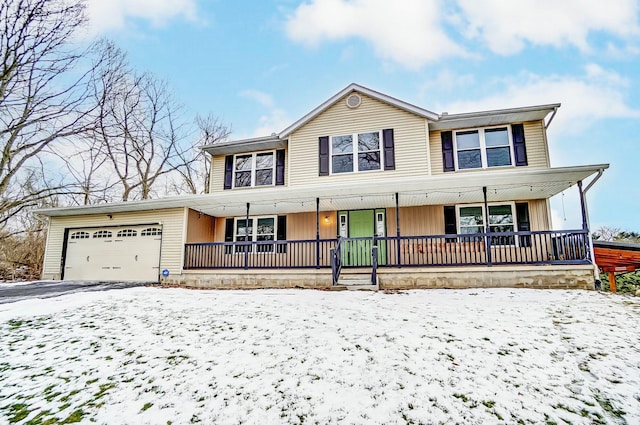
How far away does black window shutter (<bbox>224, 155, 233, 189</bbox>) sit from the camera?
1305cm

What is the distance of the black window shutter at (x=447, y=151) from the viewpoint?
35.9ft

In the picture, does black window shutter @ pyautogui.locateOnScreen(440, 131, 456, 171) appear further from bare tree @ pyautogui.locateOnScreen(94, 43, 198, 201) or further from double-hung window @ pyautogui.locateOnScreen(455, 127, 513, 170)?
bare tree @ pyautogui.locateOnScreen(94, 43, 198, 201)

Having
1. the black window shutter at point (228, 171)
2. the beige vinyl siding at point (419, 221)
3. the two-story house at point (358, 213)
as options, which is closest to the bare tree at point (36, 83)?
the two-story house at point (358, 213)

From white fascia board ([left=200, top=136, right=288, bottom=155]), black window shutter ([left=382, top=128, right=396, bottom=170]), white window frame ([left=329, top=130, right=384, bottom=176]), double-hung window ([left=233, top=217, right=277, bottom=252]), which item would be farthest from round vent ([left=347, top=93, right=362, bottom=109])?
double-hung window ([left=233, top=217, right=277, bottom=252])

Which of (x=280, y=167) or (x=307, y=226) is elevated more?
(x=280, y=167)

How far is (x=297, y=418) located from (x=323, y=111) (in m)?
10.6

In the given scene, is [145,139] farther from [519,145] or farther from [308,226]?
[519,145]

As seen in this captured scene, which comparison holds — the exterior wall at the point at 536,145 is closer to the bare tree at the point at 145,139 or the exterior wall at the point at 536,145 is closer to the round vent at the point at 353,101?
the round vent at the point at 353,101

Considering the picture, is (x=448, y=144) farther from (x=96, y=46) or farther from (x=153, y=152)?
(x=153, y=152)

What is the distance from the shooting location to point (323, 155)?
1172cm

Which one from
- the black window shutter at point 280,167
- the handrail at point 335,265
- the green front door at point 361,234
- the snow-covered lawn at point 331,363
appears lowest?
the snow-covered lawn at point 331,363

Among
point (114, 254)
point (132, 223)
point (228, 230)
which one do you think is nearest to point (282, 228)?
point (228, 230)

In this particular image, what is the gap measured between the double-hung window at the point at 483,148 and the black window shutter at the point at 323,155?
4448 millimetres

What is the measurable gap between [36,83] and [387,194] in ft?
46.4
